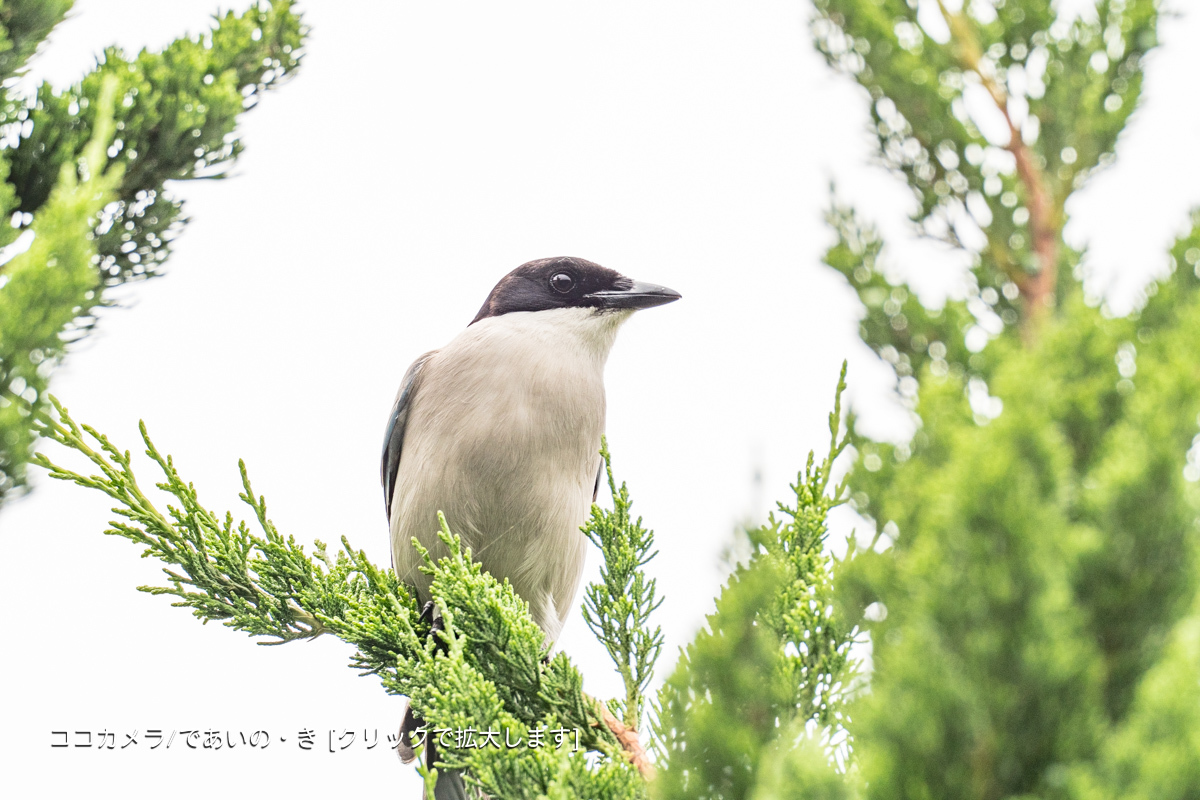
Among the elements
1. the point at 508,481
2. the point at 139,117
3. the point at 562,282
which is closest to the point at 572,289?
the point at 562,282

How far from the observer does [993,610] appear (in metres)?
0.98

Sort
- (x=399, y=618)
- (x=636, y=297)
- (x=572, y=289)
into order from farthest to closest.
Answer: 1. (x=572, y=289)
2. (x=636, y=297)
3. (x=399, y=618)

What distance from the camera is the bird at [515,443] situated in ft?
10.4

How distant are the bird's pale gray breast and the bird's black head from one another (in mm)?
267

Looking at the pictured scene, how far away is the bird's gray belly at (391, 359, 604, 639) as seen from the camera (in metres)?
3.17

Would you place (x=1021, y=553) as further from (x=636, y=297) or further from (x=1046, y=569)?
(x=636, y=297)

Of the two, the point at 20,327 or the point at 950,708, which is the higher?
the point at 20,327

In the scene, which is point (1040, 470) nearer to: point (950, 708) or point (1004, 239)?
point (950, 708)

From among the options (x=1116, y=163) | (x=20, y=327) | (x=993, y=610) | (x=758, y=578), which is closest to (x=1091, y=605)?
(x=993, y=610)

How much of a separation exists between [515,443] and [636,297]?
84 centimetres

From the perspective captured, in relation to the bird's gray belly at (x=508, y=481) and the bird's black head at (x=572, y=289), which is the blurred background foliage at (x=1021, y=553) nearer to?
the bird's gray belly at (x=508, y=481)

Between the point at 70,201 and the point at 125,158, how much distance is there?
1354 millimetres

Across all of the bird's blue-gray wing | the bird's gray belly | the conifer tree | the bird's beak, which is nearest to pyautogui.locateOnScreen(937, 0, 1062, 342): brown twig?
the conifer tree

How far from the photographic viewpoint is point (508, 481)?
316cm
